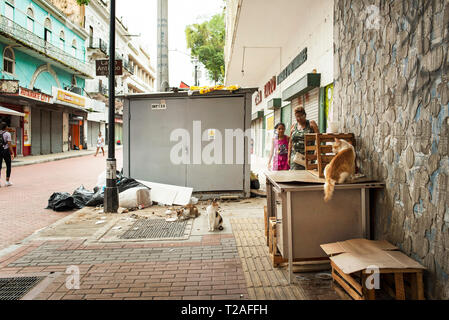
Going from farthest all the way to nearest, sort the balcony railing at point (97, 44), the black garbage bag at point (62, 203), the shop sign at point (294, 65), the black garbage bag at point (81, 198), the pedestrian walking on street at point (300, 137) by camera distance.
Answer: the balcony railing at point (97, 44) → the shop sign at point (294, 65) → the black garbage bag at point (81, 198) → the black garbage bag at point (62, 203) → the pedestrian walking on street at point (300, 137)

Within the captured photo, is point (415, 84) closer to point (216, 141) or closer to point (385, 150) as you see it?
point (385, 150)

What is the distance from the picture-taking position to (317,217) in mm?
3445

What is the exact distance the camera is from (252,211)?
6762 millimetres

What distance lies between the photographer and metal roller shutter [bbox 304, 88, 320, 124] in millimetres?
9027

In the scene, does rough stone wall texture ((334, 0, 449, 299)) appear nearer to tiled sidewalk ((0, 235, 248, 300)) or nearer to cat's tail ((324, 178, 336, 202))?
cat's tail ((324, 178, 336, 202))

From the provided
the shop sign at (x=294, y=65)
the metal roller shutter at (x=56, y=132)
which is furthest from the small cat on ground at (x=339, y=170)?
the metal roller shutter at (x=56, y=132)

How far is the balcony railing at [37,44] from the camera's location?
17719mm

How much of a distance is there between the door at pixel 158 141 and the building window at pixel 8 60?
1633 centimetres

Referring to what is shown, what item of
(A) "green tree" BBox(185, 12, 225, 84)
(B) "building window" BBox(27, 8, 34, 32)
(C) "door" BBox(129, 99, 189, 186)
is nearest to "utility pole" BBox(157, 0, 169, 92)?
(C) "door" BBox(129, 99, 189, 186)

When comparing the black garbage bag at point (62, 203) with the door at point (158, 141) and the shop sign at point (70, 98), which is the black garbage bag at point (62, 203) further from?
the shop sign at point (70, 98)

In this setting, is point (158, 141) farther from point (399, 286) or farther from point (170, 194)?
point (399, 286)

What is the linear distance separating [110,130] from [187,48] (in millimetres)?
27878

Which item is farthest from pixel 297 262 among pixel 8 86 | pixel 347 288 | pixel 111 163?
pixel 8 86
